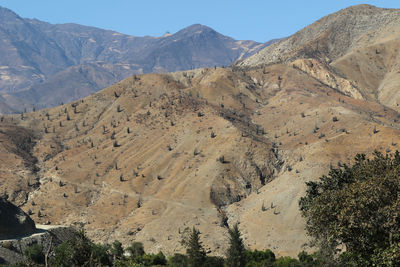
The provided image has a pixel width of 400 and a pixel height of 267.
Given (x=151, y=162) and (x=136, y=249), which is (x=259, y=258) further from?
(x=151, y=162)

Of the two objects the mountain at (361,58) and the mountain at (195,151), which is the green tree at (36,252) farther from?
the mountain at (361,58)

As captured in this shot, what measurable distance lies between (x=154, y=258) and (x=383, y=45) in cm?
14576

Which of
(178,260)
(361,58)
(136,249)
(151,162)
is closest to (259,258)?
(178,260)

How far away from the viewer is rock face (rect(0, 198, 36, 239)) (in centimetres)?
6988

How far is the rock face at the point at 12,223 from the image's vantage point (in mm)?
69875

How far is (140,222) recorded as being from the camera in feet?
282

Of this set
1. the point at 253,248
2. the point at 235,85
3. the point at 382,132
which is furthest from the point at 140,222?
the point at 235,85

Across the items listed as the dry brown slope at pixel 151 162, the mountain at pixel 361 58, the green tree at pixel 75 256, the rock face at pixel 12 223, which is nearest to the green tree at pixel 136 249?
the dry brown slope at pixel 151 162

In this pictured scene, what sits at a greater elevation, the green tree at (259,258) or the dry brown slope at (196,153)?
the dry brown slope at (196,153)

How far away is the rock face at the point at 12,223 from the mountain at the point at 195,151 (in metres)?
12.9

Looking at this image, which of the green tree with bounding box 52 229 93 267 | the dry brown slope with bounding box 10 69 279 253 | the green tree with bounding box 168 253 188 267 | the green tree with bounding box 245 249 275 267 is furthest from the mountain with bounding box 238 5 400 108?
the green tree with bounding box 52 229 93 267

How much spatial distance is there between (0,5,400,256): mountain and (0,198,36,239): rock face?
42.4ft

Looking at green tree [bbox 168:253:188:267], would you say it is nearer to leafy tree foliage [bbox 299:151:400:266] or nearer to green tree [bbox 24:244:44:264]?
green tree [bbox 24:244:44:264]

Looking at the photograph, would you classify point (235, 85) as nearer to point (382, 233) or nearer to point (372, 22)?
point (372, 22)
